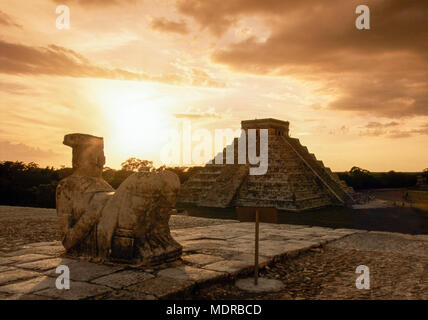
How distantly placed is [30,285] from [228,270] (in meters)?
2.54

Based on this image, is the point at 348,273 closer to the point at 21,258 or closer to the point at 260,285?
the point at 260,285

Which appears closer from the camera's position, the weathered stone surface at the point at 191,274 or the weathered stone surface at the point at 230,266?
the weathered stone surface at the point at 191,274

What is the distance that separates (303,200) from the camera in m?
20.3

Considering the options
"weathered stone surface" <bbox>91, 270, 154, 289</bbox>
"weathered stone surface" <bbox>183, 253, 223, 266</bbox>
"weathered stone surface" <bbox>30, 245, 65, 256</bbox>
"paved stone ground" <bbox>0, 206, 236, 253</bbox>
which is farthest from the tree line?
"weathered stone surface" <bbox>91, 270, 154, 289</bbox>

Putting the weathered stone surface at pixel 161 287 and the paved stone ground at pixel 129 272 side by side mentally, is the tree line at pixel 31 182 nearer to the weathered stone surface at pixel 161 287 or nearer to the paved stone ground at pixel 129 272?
the paved stone ground at pixel 129 272

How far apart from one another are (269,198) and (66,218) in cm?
1671

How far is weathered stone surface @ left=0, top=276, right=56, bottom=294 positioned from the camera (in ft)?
13.0

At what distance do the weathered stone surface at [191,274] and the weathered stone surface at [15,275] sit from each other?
169 centimetres

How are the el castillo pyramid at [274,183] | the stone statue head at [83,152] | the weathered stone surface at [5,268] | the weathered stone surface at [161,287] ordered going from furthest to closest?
1. the el castillo pyramid at [274,183]
2. the stone statue head at [83,152]
3. the weathered stone surface at [5,268]
4. the weathered stone surface at [161,287]

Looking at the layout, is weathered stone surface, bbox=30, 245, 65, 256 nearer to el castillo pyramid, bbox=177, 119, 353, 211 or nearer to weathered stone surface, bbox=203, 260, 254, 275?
weathered stone surface, bbox=203, 260, 254, 275

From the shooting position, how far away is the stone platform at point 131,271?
3926 millimetres

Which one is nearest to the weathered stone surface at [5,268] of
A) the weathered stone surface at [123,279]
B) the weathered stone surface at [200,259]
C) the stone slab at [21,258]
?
the stone slab at [21,258]

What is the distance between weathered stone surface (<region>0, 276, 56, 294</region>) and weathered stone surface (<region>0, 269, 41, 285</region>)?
19 centimetres
